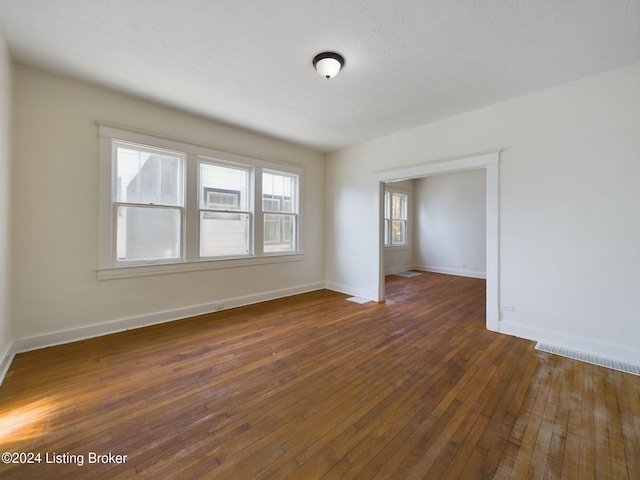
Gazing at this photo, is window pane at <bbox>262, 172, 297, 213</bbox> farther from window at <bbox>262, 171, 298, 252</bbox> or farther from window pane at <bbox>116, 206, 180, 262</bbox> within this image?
window pane at <bbox>116, 206, 180, 262</bbox>

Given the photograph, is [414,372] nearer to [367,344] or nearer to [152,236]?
[367,344]

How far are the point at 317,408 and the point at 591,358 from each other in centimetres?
280

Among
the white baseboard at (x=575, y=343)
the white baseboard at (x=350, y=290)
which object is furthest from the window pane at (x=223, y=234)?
the white baseboard at (x=575, y=343)

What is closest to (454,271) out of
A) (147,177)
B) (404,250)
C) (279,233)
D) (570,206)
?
(404,250)

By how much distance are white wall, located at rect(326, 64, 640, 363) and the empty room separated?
0.07ft

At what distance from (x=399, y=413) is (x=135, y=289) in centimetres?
328

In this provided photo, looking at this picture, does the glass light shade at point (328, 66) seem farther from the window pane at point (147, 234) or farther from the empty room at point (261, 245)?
the window pane at point (147, 234)

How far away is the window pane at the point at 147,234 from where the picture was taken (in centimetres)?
317

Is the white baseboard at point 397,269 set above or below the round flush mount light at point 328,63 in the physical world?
below

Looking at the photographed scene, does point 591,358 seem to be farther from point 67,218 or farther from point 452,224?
point 67,218

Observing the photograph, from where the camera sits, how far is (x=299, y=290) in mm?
5059

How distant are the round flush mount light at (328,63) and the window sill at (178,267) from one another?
292 centimetres

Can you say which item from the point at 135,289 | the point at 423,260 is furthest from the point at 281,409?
the point at 423,260

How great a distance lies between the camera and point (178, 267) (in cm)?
355
